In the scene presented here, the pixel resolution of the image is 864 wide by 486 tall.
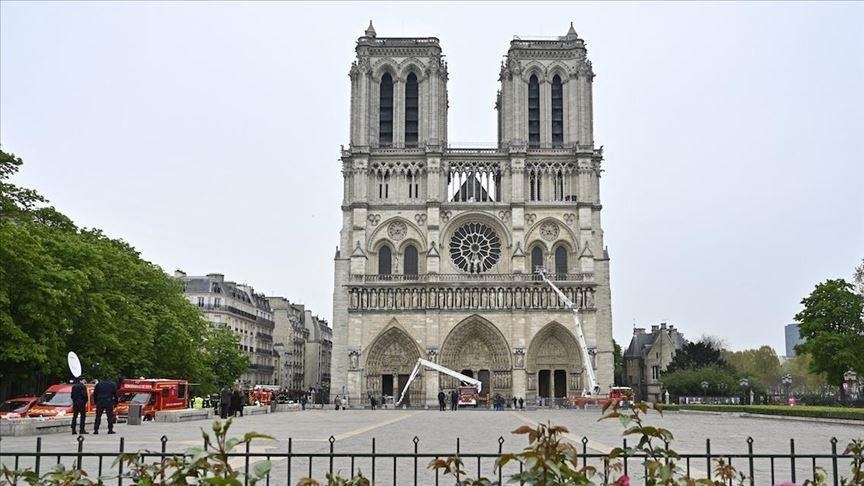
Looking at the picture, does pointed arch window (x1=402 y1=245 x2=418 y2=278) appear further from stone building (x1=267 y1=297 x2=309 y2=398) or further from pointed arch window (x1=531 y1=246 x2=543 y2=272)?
stone building (x1=267 y1=297 x2=309 y2=398)

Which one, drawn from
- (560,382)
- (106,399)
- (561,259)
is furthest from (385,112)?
(106,399)

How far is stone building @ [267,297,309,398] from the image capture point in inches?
3253

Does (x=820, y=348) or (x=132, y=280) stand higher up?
(x=132, y=280)

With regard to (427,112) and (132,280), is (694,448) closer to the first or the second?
(132,280)

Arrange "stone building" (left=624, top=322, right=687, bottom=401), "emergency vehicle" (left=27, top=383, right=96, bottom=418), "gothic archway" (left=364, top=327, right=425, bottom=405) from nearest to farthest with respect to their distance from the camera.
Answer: "emergency vehicle" (left=27, top=383, right=96, bottom=418) < "gothic archway" (left=364, top=327, right=425, bottom=405) < "stone building" (left=624, top=322, right=687, bottom=401)

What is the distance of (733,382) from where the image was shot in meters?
54.2

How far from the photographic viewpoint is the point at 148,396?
29344mm

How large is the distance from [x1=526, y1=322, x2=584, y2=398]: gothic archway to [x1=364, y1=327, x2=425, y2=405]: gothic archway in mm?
7026

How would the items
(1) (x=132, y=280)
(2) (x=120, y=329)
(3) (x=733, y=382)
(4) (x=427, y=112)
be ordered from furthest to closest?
1. (4) (x=427, y=112)
2. (3) (x=733, y=382)
3. (1) (x=132, y=280)
4. (2) (x=120, y=329)

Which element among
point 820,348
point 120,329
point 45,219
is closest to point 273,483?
point 120,329

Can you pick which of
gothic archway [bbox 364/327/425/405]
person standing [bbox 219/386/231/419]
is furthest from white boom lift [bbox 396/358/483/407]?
person standing [bbox 219/386/231/419]

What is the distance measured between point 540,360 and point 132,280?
27.4m

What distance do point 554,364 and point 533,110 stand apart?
16.1 meters

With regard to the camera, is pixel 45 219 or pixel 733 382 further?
pixel 733 382
